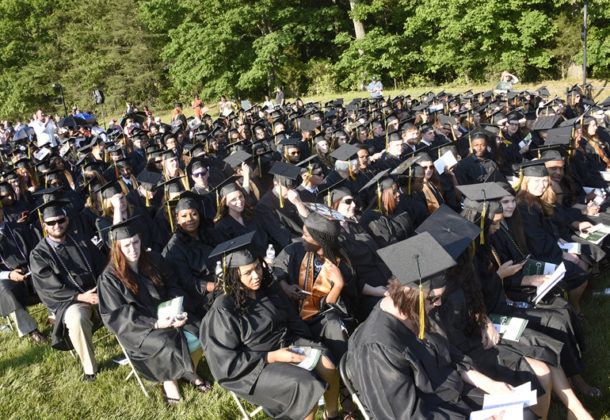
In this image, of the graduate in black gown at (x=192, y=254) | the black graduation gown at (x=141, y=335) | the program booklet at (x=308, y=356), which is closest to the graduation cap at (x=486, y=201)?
the program booklet at (x=308, y=356)

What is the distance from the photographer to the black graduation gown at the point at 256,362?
304cm

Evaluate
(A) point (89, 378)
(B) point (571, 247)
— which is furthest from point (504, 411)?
(A) point (89, 378)

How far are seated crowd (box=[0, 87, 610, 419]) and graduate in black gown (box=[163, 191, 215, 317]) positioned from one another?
0.02 metres

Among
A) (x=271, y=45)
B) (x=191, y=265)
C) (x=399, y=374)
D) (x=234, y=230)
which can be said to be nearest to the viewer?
(x=399, y=374)

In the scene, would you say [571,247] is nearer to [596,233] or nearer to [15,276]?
[596,233]

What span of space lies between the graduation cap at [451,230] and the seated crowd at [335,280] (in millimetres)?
16

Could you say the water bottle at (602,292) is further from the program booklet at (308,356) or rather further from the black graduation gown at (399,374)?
the program booklet at (308,356)

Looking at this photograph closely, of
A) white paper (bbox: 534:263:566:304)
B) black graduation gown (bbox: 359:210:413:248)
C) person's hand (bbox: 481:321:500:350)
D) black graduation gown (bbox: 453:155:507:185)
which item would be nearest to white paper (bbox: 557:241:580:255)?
white paper (bbox: 534:263:566:304)

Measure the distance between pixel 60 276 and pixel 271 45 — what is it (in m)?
27.3

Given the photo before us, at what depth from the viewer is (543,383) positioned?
3.12 meters

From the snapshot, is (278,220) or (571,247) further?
(278,220)

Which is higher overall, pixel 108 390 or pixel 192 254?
pixel 192 254

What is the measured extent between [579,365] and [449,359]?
1423 mm

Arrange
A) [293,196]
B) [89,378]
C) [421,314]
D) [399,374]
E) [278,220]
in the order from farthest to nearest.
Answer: [278,220]
[293,196]
[89,378]
[421,314]
[399,374]
